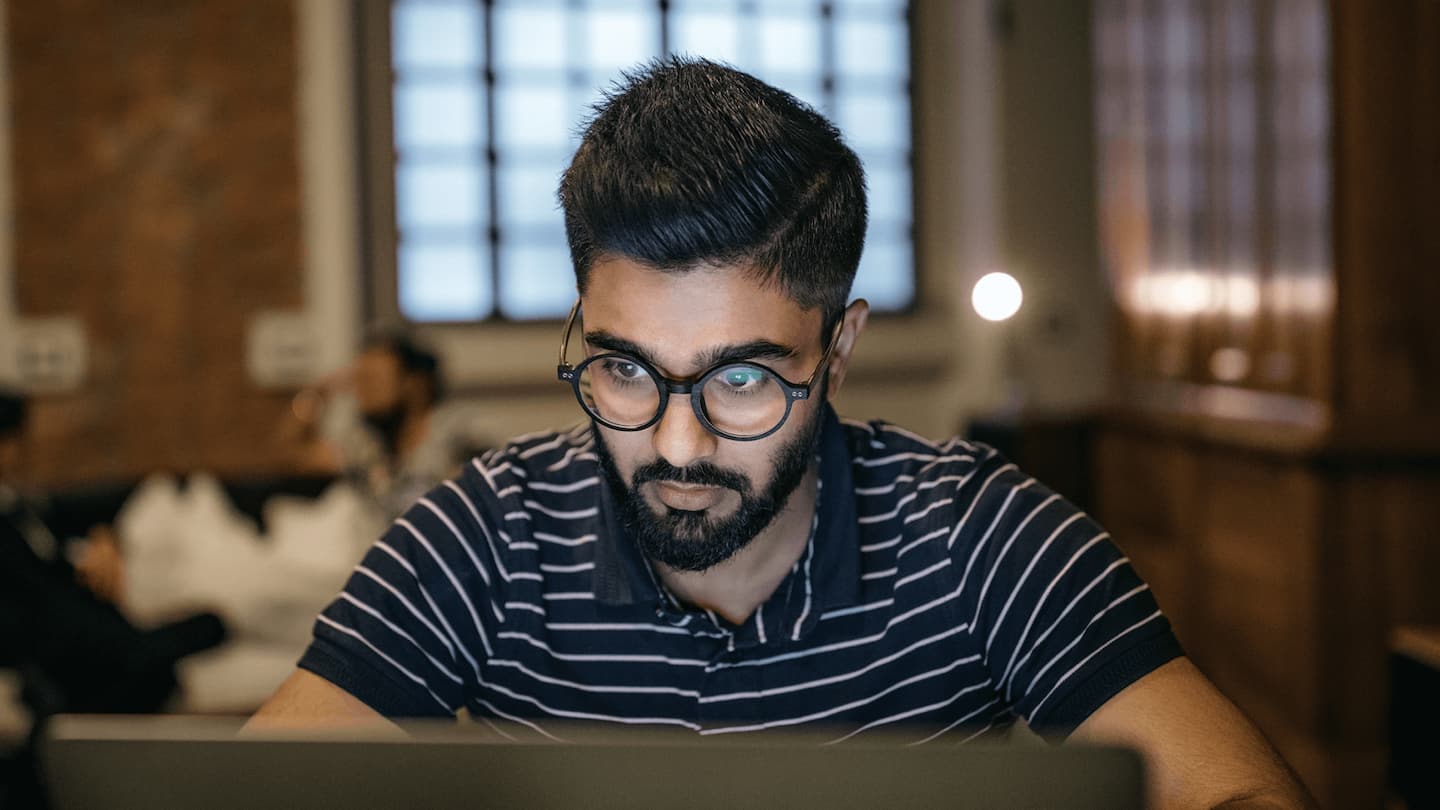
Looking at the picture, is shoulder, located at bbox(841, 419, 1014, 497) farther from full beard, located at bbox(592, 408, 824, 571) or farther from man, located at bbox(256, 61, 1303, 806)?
full beard, located at bbox(592, 408, 824, 571)

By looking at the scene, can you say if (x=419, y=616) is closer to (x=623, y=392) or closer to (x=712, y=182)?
(x=623, y=392)

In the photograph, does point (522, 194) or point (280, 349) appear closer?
point (280, 349)

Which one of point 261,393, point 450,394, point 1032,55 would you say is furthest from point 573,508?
point 1032,55

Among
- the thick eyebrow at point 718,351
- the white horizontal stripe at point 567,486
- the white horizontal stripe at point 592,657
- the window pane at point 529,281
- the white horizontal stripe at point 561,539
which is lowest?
the white horizontal stripe at point 592,657

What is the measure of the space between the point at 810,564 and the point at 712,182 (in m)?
0.39

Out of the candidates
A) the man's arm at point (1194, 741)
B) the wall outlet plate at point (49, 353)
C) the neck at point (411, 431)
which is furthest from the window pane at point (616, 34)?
the man's arm at point (1194, 741)

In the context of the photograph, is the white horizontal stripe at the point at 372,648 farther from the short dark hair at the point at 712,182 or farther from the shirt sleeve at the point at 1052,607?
the shirt sleeve at the point at 1052,607

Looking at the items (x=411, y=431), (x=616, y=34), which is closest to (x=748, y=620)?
(x=411, y=431)

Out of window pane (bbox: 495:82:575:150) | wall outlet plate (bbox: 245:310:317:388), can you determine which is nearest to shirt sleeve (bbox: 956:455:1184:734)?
wall outlet plate (bbox: 245:310:317:388)

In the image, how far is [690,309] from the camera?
3.64 feet

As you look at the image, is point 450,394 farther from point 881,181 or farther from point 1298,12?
point 1298,12

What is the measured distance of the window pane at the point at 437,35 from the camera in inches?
223

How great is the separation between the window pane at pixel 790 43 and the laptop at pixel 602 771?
5809 millimetres

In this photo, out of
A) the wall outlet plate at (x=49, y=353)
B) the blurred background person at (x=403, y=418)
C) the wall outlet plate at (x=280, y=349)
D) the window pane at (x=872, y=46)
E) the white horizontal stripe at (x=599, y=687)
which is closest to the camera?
the white horizontal stripe at (x=599, y=687)
